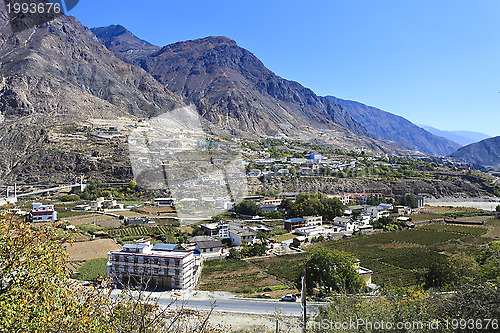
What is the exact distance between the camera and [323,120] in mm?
114188

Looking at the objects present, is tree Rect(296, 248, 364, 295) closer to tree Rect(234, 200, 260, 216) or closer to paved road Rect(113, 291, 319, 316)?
paved road Rect(113, 291, 319, 316)

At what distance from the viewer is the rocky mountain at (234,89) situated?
8919 cm

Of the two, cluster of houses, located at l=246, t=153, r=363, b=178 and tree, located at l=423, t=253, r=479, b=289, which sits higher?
cluster of houses, located at l=246, t=153, r=363, b=178

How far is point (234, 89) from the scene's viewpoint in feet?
324

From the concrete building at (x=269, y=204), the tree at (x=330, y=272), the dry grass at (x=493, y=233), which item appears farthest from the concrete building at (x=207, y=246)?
the dry grass at (x=493, y=233)

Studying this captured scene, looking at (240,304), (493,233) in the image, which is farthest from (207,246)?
(493,233)

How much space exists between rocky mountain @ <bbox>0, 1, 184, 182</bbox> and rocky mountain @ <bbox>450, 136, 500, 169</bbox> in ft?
313

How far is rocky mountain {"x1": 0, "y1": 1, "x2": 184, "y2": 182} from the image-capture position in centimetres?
3550

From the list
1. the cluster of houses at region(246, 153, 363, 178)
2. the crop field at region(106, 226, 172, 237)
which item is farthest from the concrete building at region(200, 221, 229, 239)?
the cluster of houses at region(246, 153, 363, 178)

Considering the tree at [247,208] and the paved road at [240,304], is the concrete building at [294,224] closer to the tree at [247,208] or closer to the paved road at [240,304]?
the tree at [247,208]

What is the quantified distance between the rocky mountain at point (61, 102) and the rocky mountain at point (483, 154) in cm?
9545

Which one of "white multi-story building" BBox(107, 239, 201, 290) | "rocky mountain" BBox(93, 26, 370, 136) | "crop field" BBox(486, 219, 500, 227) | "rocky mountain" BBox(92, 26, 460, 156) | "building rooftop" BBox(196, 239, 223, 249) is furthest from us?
"rocky mountain" BBox(92, 26, 460, 156)

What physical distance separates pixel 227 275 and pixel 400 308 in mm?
9772

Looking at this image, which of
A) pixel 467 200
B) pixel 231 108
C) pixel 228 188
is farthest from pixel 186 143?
pixel 231 108
